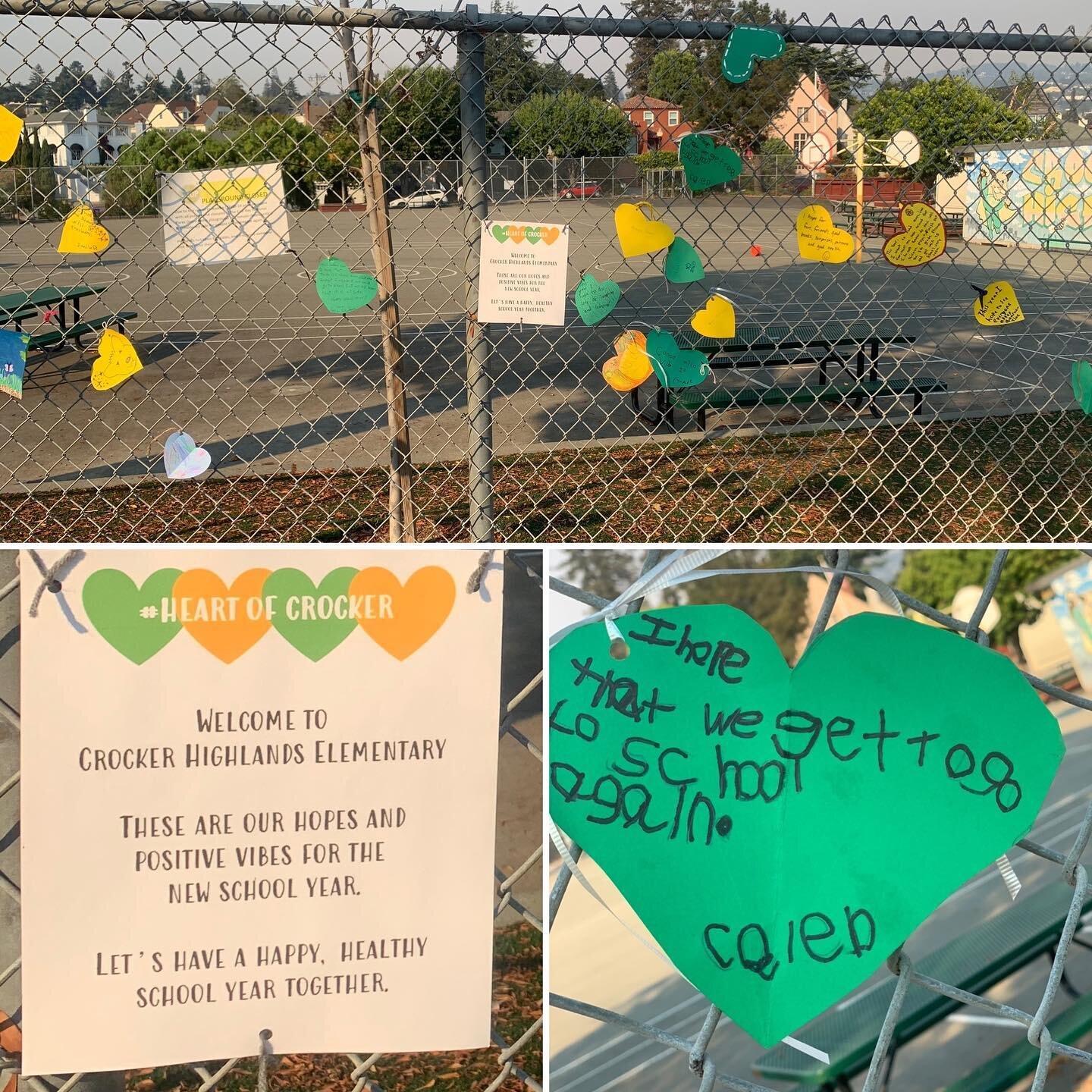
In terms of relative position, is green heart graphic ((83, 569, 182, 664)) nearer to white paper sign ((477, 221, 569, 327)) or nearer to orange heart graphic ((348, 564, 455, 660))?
orange heart graphic ((348, 564, 455, 660))

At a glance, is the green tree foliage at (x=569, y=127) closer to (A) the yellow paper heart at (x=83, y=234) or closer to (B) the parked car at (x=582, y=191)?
(B) the parked car at (x=582, y=191)

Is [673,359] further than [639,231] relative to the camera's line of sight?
Yes

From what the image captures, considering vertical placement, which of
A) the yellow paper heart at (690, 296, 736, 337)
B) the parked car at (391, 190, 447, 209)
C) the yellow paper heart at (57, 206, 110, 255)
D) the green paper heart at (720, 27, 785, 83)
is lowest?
the yellow paper heart at (690, 296, 736, 337)

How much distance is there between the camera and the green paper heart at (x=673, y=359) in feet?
12.8

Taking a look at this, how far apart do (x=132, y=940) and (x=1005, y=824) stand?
3.60 feet

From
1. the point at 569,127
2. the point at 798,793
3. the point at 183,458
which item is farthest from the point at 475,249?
the point at 798,793

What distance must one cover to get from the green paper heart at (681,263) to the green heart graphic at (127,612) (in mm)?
2638

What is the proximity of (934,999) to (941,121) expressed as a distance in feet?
12.6

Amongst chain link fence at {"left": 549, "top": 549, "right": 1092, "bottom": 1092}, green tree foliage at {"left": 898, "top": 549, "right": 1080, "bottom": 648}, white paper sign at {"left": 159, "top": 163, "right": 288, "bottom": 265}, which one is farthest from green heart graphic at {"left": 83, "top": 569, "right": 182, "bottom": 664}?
white paper sign at {"left": 159, "top": 163, "right": 288, "bottom": 265}

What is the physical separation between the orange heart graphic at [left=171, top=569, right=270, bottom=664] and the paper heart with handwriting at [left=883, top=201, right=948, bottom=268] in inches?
122

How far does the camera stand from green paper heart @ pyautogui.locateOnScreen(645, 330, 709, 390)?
12.8 ft

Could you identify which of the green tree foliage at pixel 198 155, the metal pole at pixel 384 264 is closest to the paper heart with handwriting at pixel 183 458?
the metal pole at pixel 384 264

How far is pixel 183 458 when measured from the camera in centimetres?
404

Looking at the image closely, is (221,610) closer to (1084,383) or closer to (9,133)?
(9,133)
